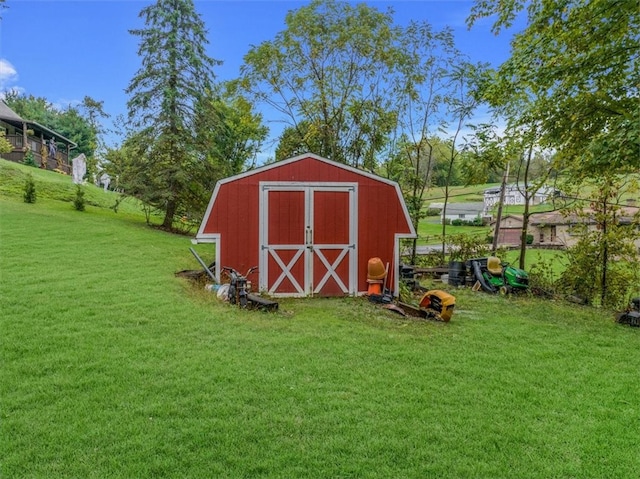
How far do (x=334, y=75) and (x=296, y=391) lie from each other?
11.4 m

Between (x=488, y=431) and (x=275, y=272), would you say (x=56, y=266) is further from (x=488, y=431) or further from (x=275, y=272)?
(x=488, y=431)

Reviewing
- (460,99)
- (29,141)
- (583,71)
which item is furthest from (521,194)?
(29,141)

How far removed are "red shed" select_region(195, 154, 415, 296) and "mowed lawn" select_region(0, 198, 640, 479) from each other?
1303 millimetres

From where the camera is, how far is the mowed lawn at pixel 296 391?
97.3 inches

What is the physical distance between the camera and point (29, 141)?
27031 mm

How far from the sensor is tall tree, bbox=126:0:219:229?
14.0 meters

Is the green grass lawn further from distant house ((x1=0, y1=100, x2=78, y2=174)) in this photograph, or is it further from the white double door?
distant house ((x1=0, y1=100, x2=78, y2=174))

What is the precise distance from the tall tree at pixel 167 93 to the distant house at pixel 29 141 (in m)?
15.9

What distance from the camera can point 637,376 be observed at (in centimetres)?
407

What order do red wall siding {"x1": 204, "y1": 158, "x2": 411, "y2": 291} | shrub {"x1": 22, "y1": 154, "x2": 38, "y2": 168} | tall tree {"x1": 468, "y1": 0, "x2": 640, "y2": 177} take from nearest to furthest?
tall tree {"x1": 468, "y1": 0, "x2": 640, "y2": 177} < red wall siding {"x1": 204, "y1": 158, "x2": 411, "y2": 291} < shrub {"x1": 22, "y1": 154, "x2": 38, "y2": 168}

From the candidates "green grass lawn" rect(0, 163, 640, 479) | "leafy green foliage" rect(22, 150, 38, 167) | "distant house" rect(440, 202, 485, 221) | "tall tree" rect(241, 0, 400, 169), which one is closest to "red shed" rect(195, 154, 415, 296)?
"green grass lawn" rect(0, 163, 640, 479)

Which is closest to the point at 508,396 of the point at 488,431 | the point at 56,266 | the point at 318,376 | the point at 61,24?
the point at 488,431

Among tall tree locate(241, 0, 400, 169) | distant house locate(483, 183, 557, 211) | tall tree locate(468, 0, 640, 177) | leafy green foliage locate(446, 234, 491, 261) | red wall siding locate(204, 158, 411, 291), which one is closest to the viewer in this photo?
tall tree locate(468, 0, 640, 177)

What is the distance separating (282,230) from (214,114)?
9.44 m
